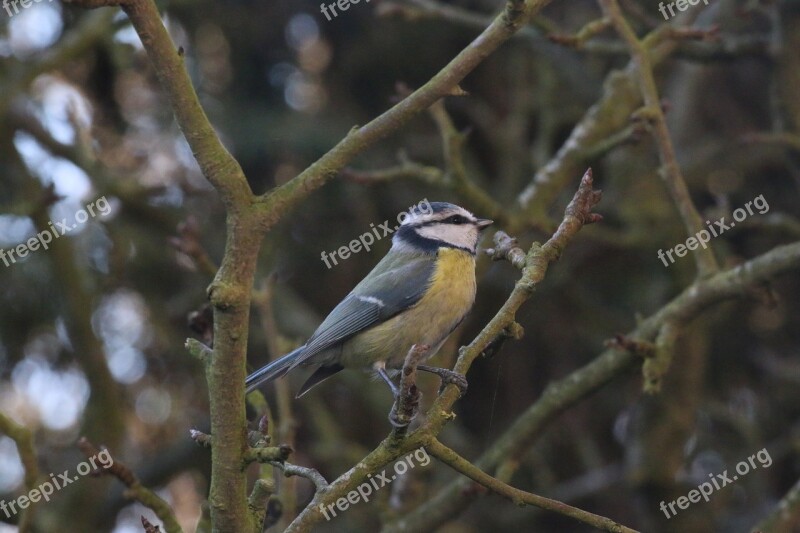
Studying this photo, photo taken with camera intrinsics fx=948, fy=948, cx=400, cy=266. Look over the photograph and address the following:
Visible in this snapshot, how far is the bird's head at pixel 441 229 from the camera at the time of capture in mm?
3958

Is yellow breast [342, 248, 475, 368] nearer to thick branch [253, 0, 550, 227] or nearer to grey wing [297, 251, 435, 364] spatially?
grey wing [297, 251, 435, 364]

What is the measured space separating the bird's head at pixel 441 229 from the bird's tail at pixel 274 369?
2.49 ft

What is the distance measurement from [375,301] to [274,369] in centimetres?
51

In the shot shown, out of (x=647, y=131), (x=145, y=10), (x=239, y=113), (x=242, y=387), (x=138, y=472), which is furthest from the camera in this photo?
(x=239, y=113)

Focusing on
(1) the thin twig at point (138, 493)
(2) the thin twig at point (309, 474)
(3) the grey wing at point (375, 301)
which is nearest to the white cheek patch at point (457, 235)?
(3) the grey wing at point (375, 301)

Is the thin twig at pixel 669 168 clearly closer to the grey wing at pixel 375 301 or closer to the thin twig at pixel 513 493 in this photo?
the grey wing at pixel 375 301

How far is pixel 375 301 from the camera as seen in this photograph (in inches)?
146

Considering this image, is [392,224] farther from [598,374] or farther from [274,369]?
[274,369]

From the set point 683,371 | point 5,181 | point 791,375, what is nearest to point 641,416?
point 683,371

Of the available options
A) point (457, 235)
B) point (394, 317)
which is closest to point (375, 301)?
point (394, 317)

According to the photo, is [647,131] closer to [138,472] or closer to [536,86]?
[536,86]

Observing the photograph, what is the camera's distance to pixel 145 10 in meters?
2.10

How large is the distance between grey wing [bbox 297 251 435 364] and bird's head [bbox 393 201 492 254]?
0.46ft

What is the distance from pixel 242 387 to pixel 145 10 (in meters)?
0.89
